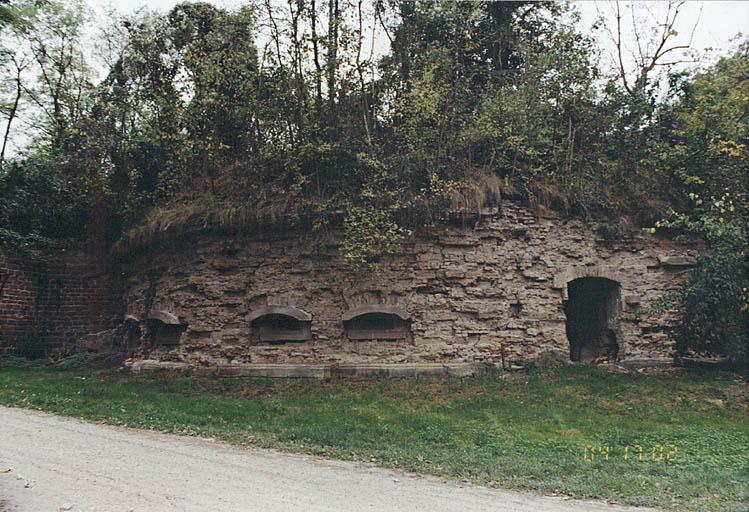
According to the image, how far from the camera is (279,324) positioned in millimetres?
12211

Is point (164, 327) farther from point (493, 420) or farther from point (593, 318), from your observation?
point (593, 318)

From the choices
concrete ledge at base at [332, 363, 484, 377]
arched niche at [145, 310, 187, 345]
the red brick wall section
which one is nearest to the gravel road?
concrete ledge at base at [332, 363, 484, 377]


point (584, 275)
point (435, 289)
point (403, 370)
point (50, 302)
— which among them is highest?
point (584, 275)

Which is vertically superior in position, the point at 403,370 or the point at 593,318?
the point at 593,318

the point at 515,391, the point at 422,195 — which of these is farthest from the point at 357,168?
the point at 515,391

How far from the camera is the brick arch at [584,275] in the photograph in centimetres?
1252

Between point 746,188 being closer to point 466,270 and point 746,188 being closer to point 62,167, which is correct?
point 466,270

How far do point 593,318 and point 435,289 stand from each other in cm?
408

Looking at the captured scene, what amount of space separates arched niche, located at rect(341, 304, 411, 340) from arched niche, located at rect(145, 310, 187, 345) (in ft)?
11.8

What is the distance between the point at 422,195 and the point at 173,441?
6.76 m

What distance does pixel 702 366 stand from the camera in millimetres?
12539

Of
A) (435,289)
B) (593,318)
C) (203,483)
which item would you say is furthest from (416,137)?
(203,483)

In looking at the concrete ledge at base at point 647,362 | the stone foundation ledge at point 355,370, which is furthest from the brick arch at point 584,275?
the stone foundation ledge at point 355,370

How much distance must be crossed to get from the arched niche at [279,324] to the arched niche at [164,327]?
5.47ft
